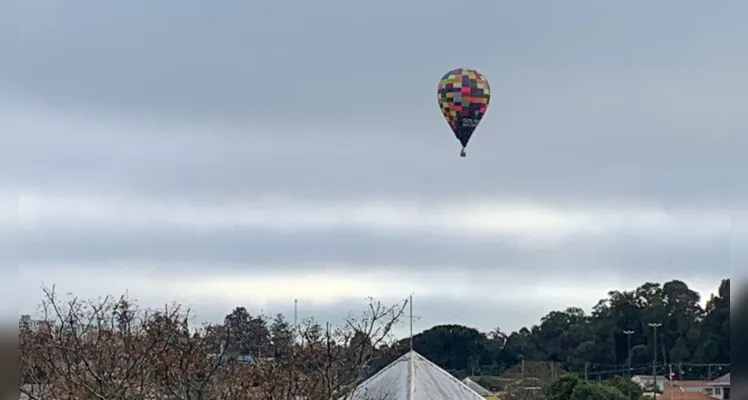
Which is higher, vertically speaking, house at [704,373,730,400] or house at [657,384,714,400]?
house at [704,373,730,400]

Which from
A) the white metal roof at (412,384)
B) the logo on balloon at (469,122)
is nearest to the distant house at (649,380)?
the logo on balloon at (469,122)

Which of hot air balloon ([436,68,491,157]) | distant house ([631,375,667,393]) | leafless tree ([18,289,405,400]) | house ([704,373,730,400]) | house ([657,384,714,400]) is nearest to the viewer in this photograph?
house ([704,373,730,400])

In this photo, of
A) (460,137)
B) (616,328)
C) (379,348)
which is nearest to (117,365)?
(379,348)

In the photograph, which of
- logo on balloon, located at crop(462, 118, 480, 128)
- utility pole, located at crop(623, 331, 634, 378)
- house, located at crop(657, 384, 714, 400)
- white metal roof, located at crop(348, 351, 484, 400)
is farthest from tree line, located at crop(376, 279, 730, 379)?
white metal roof, located at crop(348, 351, 484, 400)

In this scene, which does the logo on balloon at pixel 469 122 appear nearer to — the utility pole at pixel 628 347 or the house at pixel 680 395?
the house at pixel 680 395

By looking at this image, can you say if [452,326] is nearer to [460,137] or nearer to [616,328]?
[616,328]

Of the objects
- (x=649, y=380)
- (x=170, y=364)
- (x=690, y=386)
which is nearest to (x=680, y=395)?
(x=690, y=386)

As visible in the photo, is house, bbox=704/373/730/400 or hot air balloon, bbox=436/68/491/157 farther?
hot air balloon, bbox=436/68/491/157

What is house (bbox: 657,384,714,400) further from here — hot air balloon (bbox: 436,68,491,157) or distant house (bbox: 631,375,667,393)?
hot air balloon (bbox: 436,68,491,157)
